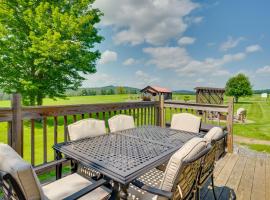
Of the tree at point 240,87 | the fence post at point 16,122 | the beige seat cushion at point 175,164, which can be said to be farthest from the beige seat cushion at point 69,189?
the tree at point 240,87

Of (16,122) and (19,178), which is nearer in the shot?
(19,178)

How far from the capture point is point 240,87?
3603 centimetres

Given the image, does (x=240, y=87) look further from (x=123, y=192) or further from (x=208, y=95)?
(x=123, y=192)

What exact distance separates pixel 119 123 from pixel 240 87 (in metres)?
39.5

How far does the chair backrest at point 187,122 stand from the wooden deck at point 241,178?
0.94m

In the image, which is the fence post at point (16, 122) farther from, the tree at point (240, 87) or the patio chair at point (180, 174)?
the tree at point (240, 87)

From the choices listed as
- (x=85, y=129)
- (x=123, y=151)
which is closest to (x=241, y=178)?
(x=123, y=151)

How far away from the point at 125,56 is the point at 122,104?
20984mm

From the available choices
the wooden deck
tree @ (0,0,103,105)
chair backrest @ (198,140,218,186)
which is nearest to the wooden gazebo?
tree @ (0,0,103,105)

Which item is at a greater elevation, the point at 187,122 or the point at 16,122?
the point at 16,122

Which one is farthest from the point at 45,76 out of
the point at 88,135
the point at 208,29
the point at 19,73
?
the point at 208,29

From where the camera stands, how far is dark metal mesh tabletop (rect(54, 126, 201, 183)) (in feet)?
4.90

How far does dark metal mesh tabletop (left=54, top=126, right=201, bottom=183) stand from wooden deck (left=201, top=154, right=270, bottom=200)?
3.34ft

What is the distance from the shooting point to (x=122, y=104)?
394 cm
